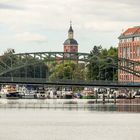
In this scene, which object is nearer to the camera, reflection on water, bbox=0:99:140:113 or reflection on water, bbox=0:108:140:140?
reflection on water, bbox=0:108:140:140

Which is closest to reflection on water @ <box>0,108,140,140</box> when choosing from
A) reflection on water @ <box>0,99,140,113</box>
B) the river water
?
the river water

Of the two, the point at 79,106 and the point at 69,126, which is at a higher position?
the point at 79,106

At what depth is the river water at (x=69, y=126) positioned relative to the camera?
81.6 meters

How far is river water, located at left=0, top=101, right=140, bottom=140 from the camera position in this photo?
81.6 m

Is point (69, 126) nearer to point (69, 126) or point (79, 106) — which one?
point (69, 126)

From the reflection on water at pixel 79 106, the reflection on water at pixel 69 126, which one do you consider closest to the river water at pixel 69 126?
the reflection on water at pixel 69 126

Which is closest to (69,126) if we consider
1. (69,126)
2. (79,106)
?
(69,126)

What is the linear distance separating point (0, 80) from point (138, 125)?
5967cm

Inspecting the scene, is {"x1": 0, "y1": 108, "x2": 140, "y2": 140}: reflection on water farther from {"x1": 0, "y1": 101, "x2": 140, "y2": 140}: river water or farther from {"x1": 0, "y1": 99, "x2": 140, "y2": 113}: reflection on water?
{"x1": 0, "y1": 99, "x2": 140, "y2": 113}: reflection on water

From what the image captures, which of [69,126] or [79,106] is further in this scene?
[79,106]

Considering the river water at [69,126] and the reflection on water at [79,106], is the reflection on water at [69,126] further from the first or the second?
the reflection on water at [79,106]

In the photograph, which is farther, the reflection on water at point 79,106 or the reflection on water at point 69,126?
the reflection on water at point 79,106

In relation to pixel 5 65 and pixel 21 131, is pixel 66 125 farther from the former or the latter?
pixel 5 65

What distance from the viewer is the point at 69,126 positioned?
9325 centimetres
